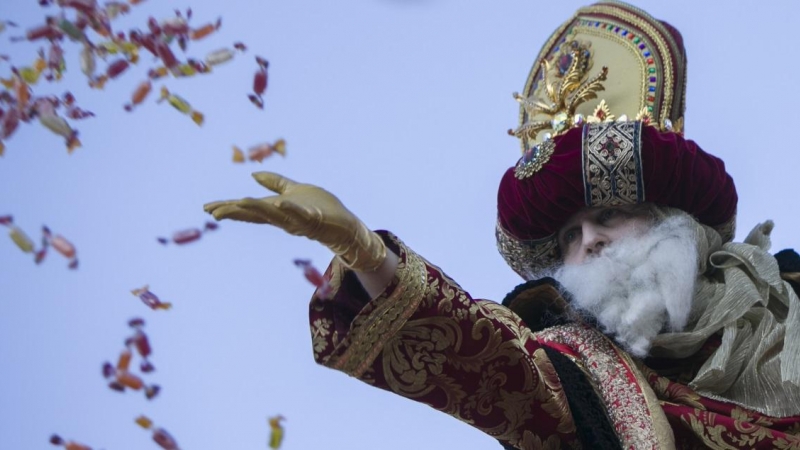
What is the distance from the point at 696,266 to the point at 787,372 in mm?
602

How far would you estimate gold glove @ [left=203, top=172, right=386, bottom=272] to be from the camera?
4.07 m

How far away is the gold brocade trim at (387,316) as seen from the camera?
449 centimetres

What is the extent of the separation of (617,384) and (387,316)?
89cm

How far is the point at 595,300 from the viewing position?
17.7ft

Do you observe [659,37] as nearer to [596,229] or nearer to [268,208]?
[596,229]

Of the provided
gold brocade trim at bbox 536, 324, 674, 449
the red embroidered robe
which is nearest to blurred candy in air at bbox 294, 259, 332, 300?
the red embroidered robe

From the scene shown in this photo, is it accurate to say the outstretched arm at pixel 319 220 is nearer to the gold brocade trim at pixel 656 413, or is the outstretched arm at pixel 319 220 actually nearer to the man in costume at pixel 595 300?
the man in costume at pixel 595 300

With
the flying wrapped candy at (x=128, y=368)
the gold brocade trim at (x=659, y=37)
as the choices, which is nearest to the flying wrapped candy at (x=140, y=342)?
the flying wrapped candy at (x=128, y=368)

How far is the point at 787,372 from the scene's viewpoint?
5000 mm

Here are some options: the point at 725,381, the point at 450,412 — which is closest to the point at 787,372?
the point at 725,381

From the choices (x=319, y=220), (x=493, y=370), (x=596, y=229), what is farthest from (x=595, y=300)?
(x=319, y=220)

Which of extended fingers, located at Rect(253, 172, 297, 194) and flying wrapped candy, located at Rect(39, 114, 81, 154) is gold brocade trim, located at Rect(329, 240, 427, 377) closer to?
extended fingers, located at Rect(253, 172, 297, 194)

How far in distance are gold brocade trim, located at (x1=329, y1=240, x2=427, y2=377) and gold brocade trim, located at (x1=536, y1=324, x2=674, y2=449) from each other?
30.8 inches

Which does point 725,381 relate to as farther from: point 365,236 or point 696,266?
point 365,236
